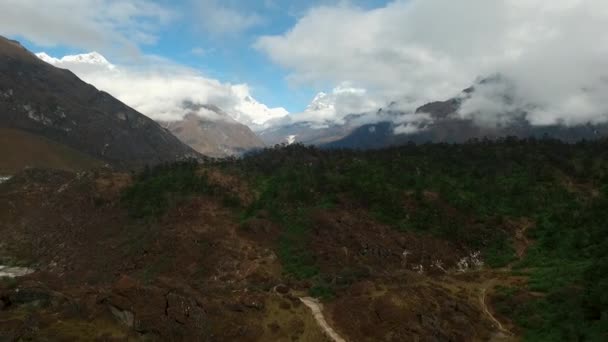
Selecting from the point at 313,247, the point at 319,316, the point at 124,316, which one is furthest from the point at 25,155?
the point at 319,316

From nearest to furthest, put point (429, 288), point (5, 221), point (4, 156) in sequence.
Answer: point (429, 288) < point (5, 221) < point (4, 156)

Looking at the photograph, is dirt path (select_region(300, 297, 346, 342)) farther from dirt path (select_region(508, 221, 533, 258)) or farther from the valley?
dirt path (select_region(508, 221, 533, 258))

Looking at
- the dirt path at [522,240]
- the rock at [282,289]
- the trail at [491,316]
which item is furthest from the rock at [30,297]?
the dirt path at [522,240]

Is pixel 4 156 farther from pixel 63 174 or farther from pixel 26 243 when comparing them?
pixel 26 243

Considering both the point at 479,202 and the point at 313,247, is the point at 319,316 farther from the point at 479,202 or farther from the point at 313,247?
the point at 479,202

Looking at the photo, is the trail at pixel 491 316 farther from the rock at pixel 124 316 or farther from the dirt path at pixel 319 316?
the rock at pixel 124 316

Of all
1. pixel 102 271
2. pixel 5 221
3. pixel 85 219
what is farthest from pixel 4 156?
pixel 102 271

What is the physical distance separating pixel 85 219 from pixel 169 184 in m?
13.2

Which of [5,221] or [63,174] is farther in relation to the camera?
[63,174]

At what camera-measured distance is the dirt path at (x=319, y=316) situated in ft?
88.9

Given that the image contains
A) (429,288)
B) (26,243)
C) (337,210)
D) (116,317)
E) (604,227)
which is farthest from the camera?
(26,243)

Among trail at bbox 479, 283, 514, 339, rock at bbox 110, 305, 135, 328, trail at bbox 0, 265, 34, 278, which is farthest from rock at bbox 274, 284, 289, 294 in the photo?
trail at bbox 0, 265, 34, 278

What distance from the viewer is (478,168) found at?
6788 cm

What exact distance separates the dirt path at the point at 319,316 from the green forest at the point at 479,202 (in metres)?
1.33
